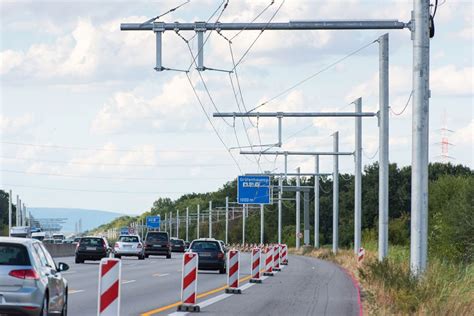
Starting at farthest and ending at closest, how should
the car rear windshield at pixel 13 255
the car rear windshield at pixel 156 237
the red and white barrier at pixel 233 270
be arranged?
1. the car rear windshield at pixel 156 237
2. the red and white barrier at pixel 233 270
3. the car rear windshield at pixel 13 255

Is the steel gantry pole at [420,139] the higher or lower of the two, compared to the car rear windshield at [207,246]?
higher

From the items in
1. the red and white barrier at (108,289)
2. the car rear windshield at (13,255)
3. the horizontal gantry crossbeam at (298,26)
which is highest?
the horizontal gantry crossbeam at (298,26)

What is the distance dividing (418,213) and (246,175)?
5897 centimetres

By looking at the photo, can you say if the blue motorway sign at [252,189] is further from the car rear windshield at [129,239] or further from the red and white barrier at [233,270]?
the red and white barrier at [233,270]

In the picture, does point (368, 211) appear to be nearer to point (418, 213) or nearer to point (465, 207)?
point (465, 207)

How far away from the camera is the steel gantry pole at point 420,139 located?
24.3 meters

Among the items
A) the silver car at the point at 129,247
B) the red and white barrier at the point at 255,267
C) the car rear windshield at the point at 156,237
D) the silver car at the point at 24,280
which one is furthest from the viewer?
the car rear windshield at the point at 156,237

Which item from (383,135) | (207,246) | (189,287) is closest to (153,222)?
(207,246)

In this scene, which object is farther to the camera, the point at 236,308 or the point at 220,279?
the point at 220,279

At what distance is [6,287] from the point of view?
696 inches

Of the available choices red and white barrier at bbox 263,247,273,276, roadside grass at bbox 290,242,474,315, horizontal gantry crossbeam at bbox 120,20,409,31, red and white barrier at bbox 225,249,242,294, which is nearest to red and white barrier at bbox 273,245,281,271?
red and white barrier at bbox 263,247,273,276

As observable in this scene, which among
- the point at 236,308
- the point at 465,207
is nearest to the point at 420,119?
the point at 236,308

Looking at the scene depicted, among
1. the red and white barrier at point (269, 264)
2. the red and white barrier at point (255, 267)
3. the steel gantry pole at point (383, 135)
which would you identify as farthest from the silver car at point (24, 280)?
the red and white barrier at point (269, 264)

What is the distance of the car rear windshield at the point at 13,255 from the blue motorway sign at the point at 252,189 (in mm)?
64350
